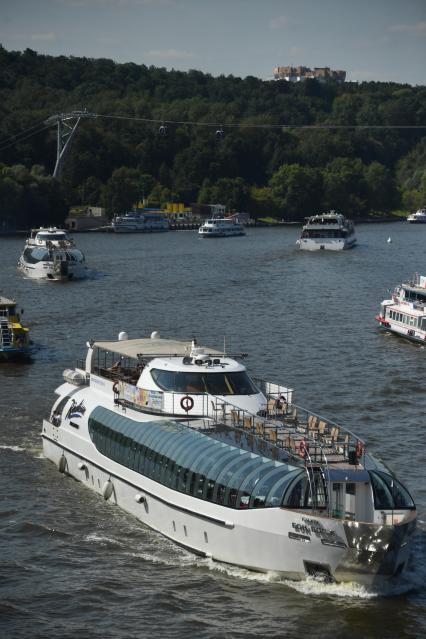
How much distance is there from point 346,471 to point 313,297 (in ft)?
237

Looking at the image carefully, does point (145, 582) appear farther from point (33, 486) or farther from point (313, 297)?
point (313, 297)

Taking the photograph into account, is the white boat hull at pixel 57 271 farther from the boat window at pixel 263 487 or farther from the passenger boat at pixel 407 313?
the boat window at pixel 263 487

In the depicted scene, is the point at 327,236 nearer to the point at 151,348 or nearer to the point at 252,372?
the point at 252,372

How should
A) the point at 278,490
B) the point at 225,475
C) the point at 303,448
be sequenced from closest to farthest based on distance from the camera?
the point at 278,490 → the point at 303,448 → the point at 225,475

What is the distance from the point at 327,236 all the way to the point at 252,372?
10140cm

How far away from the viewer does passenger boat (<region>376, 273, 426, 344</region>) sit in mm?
81250

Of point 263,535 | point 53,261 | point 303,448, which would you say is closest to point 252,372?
point 303,448

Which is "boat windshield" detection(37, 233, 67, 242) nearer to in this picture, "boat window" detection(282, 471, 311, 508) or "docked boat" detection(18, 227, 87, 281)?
"docked boat" detection(18, 227, 87, 281)

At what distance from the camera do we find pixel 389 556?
3228cm

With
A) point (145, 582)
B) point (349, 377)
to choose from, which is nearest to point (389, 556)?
point (145, 582)

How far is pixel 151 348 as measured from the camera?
45.4 m

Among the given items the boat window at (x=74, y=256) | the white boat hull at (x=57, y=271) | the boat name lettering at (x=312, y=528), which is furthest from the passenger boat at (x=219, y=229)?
the boat name lettering at (x=312, y=528)

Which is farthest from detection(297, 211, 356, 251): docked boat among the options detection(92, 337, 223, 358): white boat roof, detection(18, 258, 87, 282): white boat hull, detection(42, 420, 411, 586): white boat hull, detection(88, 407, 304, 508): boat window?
detection(42, 420, 411, 586): white boat hull

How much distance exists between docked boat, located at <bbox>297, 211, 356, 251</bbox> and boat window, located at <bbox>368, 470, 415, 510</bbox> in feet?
425
